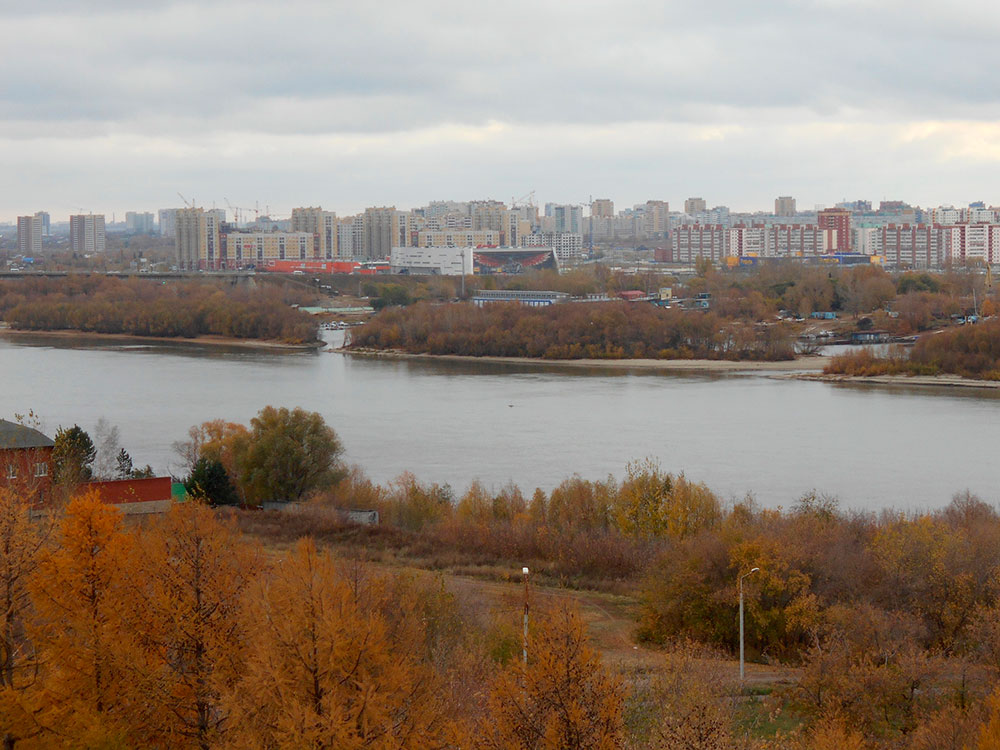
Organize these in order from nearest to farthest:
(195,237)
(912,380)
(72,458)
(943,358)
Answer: (72,458) < (912,380) < (943,358) < (195,237)

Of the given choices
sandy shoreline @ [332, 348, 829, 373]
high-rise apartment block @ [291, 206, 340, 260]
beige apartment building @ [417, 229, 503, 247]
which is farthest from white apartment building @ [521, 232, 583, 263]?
sandy shoreline @ [332, 348, 829, 373]

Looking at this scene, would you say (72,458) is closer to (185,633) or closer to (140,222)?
(185,633)

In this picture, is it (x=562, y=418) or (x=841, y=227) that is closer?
(x=562, y=418)

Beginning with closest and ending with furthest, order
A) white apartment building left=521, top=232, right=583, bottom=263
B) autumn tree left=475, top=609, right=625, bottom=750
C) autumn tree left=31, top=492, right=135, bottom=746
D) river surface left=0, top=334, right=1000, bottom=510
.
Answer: autumn tree left=475, top=609, right=625, bottom=750 < autumn tree left=31, top=492, right=135, bottom=746 < river surface left=0, top=334, right=1000, bottom=510 < white apartment building left=521, top=232, right=583, bottom=263

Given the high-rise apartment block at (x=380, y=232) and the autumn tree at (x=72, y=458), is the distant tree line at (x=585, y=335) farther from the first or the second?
the high-rise apartment block at (x=380, y=232)

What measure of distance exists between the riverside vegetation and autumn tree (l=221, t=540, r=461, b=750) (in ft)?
0.35

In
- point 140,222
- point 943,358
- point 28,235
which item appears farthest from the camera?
point 140,222

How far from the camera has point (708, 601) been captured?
13.3ft

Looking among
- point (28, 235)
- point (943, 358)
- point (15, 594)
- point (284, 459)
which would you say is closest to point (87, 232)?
point (28, 235)

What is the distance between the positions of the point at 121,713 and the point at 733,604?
7.18 ft

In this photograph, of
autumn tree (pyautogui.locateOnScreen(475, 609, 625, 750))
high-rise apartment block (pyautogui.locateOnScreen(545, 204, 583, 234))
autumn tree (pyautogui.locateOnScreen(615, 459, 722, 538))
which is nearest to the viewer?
autumn tree (pyautogui.locateOnScreen(475, 609, 625, 750))

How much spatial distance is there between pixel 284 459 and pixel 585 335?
10.2 m

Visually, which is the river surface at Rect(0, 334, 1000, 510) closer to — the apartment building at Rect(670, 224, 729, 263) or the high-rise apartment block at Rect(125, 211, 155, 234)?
the apartment building at Rect(670, 224, 729, 263)

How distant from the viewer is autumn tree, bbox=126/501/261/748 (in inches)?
98.5
